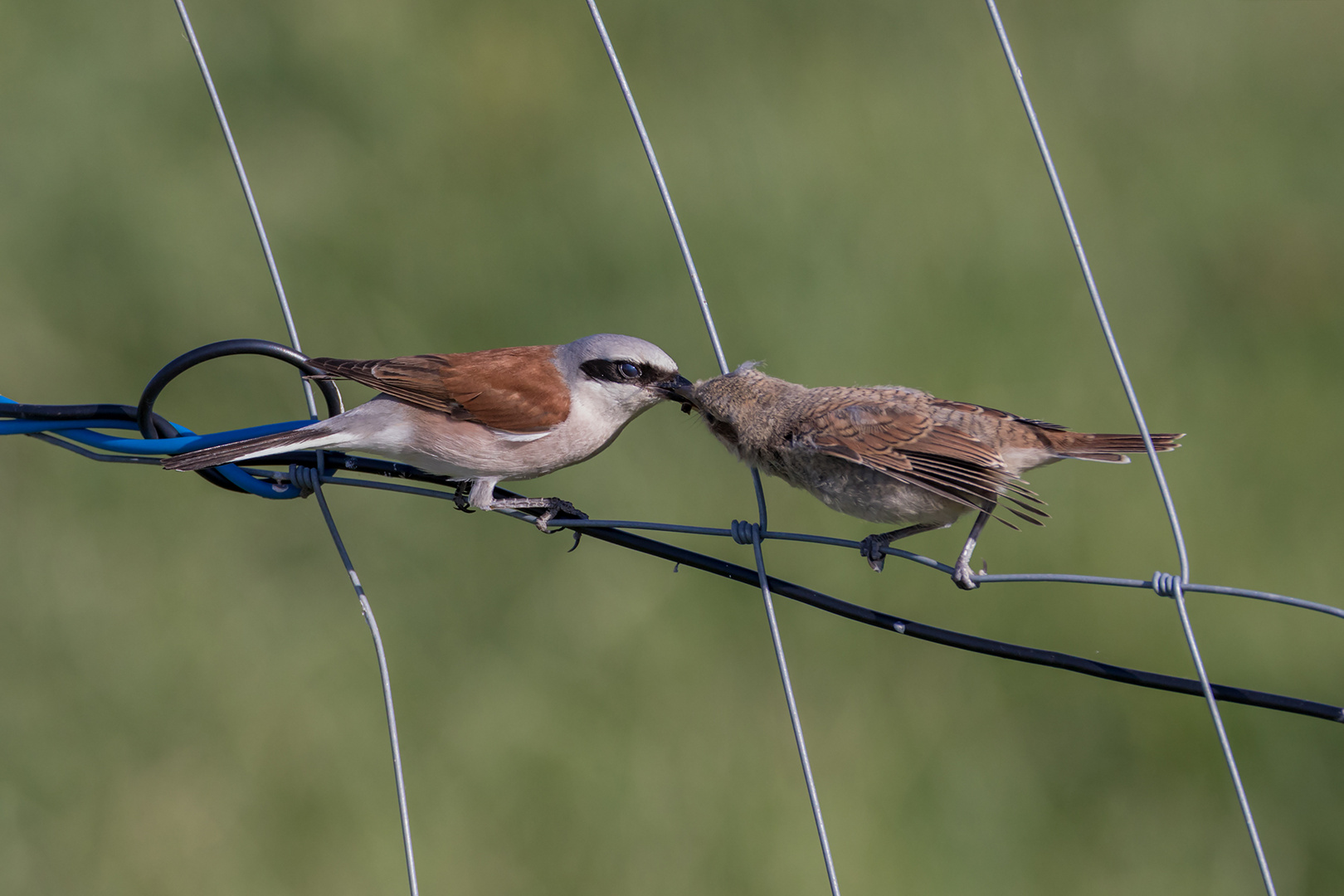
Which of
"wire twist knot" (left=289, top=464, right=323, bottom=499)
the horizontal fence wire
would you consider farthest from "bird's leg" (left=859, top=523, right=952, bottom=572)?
"wire twist knot" (left=289, top=464, right=323, bottom=499)

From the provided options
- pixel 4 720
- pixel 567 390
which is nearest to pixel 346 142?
pixel 4 720

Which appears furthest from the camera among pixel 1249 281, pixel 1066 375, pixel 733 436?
pixel 1249 281

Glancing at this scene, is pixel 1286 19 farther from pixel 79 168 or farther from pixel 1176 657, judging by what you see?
pixel 79 168

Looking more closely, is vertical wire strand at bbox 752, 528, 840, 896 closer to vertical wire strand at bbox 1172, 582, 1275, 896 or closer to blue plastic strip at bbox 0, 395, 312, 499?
vertical wire strand at bbox 1172, 582, 1275, 896

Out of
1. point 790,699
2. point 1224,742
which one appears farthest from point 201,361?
point 1224,742

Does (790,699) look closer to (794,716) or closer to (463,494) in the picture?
(794,716)

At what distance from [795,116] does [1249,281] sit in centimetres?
295

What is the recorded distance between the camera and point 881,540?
3.30 m

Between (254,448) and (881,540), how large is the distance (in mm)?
1710

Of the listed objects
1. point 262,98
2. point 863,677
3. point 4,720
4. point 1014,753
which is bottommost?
point 1014,753

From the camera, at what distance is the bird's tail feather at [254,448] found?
315 centimetres

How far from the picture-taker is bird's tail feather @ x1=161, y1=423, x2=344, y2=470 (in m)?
3.15

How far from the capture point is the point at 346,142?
25.8 ft

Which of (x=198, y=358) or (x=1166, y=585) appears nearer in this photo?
(x=1166, y=585)
